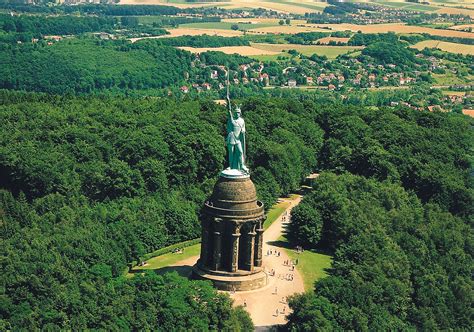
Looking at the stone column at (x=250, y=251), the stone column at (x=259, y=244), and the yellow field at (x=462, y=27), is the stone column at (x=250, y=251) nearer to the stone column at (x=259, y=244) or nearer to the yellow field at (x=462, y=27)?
the stone column at (x=259, y=244)

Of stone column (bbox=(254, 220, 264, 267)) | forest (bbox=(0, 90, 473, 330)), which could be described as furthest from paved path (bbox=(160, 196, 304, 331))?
forest (bbox=(0, 90, 473, 330))

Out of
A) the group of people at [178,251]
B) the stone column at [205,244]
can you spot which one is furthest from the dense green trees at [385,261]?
the group of people at [178,251]

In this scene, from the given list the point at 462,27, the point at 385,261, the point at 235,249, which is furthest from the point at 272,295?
the point at 462,27

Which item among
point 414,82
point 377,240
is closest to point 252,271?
point 377,240

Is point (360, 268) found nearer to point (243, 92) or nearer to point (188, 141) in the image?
point (188, 141)

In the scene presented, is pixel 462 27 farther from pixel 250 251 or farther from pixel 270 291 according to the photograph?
pixel 250 251

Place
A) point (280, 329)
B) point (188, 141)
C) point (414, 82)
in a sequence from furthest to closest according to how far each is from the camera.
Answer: point (414, 82)
point (188, 141)
point (280, 329)
